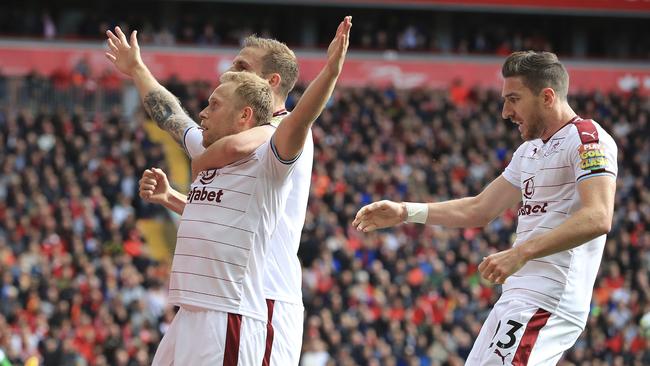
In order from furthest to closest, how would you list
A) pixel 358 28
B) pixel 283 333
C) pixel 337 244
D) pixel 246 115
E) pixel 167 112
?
pixel 358 28
pixel 337 244
pixel 167 112
pixel 283 333
pixel 246 115

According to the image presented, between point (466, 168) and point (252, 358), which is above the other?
point (252, 358)

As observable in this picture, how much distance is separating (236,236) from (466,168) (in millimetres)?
21462

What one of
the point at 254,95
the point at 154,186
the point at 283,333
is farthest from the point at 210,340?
the point at 254,95

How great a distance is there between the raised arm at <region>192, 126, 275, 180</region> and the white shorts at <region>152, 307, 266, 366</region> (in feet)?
2.41

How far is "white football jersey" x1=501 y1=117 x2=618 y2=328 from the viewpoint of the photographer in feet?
18.7

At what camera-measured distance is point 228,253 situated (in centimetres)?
540

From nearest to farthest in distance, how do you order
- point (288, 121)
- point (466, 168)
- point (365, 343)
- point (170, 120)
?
point (288, 121) → point (170, 120) → point (365, 343) → point (466, 168)

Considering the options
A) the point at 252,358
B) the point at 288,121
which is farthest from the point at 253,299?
the point at 288,121

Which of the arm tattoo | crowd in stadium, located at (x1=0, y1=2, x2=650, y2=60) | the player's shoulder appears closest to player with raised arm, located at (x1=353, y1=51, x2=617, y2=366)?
the player's shoulder

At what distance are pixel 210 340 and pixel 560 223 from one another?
1878 mm

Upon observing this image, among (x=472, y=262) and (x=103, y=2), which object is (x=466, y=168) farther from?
(x=103, y=2)

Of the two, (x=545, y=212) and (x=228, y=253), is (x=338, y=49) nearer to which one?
(x=228, y=253)

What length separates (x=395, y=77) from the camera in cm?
3297

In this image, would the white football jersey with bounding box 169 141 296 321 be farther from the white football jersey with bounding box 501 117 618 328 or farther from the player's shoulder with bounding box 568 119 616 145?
the player's shoulder with bounding box 568 119 616 145
